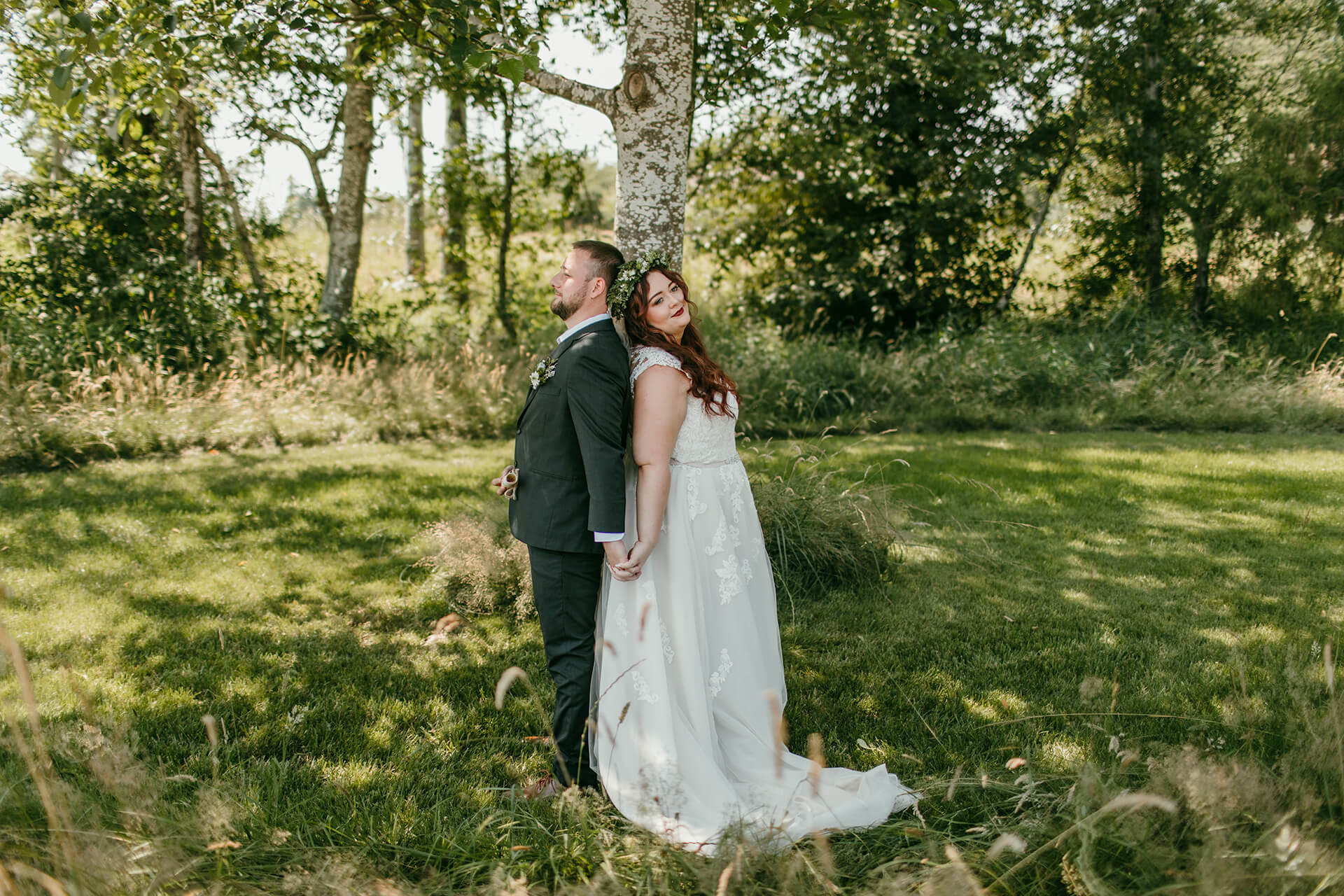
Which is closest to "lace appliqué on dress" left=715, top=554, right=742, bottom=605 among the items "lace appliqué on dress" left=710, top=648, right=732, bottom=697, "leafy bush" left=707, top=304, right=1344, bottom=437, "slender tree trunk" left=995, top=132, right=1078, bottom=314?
"lace appliqué on dress" left=710, top=648, right=732, bottom=697

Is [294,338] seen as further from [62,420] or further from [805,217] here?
[805,217]

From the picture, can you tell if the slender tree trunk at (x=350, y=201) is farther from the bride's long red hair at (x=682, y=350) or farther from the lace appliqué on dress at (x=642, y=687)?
the lace appliqué on dress at (x=642, y=687)

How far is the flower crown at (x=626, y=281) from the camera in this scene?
298cm

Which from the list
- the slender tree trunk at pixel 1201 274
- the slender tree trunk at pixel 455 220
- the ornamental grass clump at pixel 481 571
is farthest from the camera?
the slender tree trunk at pixel 1201 274

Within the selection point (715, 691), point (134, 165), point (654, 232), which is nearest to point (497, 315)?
point (134, 165)

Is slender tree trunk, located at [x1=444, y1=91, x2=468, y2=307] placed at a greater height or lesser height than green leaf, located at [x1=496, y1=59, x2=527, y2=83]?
greater

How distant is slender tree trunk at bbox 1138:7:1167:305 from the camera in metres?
12.5

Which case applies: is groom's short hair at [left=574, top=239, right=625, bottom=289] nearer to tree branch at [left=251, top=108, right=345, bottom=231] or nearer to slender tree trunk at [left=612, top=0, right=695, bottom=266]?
slender tree trunk at [left=612, top=0, right=695, bottom=266]

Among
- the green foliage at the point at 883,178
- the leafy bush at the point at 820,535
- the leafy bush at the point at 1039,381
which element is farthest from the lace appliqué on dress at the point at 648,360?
the green foliage at the point at 883,178

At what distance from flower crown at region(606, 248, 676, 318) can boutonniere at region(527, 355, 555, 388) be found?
301mm

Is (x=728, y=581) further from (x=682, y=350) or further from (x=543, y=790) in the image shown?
(x=543, y=790)

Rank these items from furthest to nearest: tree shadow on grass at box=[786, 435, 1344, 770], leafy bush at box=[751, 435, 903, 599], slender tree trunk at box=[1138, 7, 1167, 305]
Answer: slender tree trunk at box=[1138, 7, 1167, 305], leafy bush at box=[751, 435, 903, 599], tree shadow on grass at box=[786, 435, 1344, 770]

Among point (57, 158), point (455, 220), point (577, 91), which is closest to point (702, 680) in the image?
point (577, 91)

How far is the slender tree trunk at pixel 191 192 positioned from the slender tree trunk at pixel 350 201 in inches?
63.1
